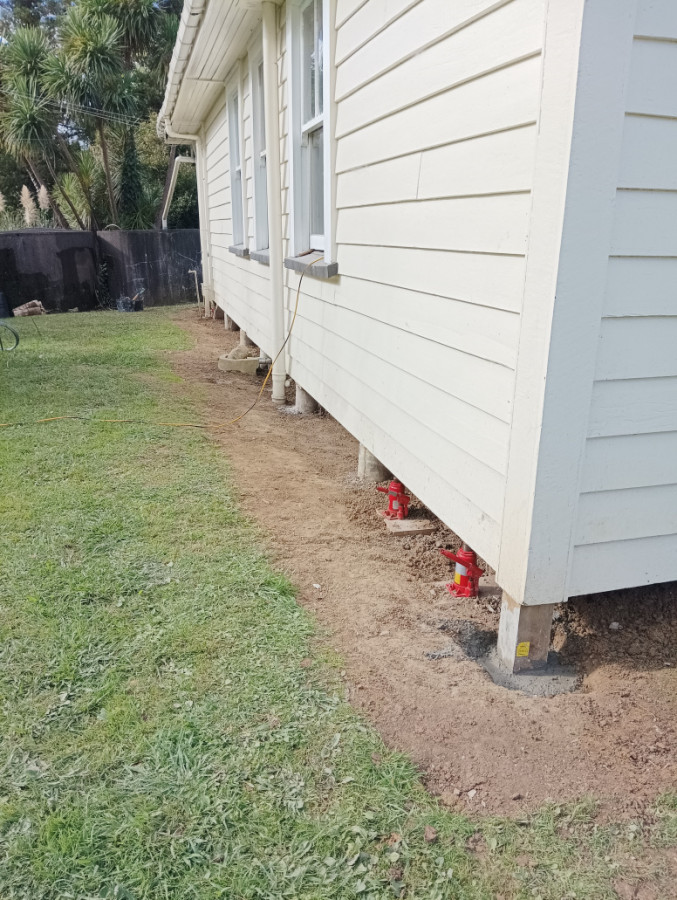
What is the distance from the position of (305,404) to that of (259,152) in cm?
261

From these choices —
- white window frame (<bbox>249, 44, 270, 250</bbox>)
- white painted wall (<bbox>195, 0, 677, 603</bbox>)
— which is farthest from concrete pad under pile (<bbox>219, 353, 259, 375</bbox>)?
white painted wall (<bbox>195, 0, 677, 603</bbox>)

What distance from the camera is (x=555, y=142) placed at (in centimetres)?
179

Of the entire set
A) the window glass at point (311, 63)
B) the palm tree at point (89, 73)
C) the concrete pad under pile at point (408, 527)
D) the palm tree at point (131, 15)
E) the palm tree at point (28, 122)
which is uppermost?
the palm tree at point (131, 15)

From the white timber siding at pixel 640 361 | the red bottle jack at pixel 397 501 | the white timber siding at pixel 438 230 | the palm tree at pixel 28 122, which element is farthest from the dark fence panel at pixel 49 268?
the white timber siding at pixel 640 361

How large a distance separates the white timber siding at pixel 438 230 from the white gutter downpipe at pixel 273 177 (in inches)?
63.5

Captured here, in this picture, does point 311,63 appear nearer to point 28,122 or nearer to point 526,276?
point 526,276

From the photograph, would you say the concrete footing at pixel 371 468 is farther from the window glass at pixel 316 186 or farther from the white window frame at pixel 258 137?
the white window frame at pixel 258 137

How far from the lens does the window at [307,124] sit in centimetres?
460

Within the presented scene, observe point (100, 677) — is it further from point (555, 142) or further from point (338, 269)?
point (338, 269)

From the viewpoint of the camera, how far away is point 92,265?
48.7 feet

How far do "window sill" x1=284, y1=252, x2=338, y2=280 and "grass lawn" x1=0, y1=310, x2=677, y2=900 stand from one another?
168 centimetres

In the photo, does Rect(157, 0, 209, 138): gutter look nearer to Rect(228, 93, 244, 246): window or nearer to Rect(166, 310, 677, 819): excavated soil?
Rect(228, 93, 244, 246): window

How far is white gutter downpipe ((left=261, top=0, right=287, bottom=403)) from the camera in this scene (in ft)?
16.9

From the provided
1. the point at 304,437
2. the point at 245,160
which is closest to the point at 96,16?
the point at 245,160
